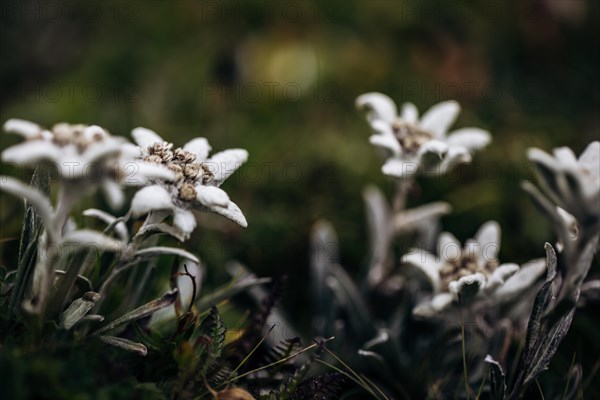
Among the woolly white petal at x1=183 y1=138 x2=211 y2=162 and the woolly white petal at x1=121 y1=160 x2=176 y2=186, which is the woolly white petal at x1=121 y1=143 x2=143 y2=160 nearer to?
the woolly white petal at x1=121 y1=160 x2=176 y2=186

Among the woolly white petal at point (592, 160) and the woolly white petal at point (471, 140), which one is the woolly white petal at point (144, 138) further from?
the woolly white petal at point (592, 160)

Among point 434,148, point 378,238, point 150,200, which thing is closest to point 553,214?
point 434,148

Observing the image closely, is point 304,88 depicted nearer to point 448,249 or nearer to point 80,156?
point 448,249

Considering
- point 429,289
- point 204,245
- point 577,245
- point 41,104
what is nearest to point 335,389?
point 577,245

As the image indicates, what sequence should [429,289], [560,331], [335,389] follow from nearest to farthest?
[335,389] < [560,331] < [429,289]

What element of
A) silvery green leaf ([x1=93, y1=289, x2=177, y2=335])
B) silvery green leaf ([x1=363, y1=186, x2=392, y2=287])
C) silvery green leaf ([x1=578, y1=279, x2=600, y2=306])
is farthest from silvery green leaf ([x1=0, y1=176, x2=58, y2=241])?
silvery green leaf ([x1=578, y1=279, x2=600, y2=306])

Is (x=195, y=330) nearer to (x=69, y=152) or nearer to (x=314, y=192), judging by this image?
(x=69, y=152)
